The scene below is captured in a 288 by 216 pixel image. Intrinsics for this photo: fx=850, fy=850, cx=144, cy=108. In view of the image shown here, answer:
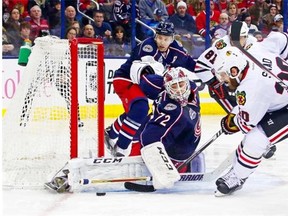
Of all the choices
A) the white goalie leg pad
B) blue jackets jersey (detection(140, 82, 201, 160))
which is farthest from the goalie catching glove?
the white goalie leg pad

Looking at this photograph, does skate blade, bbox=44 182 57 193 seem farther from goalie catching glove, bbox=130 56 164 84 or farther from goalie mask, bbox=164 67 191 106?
goalie catching glove, bbox=130 56 164 84

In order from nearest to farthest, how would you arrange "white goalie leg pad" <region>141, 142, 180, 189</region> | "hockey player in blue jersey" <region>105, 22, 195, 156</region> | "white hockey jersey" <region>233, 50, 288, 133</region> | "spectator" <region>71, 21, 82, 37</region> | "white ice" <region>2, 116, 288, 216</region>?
"white ice" <region>2, 116, 288, 216</region>
"white hockey jersey" <region>233, 50, 288, 133</region>
"white goalie leg pad" <region>141, 142, 180, 189</region>
"hockey player in blue jersey" <region>105, 22, 195, 156</region>
"spectator" <region>71, 21, 82, 37</region>

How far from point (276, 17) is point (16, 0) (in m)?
2.62

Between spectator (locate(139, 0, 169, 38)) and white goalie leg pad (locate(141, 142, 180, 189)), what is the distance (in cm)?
393

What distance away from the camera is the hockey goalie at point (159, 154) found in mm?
4051

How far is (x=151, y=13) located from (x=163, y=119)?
3.87m

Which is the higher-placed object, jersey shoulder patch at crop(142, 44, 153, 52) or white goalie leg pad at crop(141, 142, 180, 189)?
jersey shoulder patch at crop(142, 44, 153, 52)

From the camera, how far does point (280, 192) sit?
166 inches

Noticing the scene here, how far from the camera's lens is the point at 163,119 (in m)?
4.19

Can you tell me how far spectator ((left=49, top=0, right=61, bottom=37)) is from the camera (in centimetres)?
741

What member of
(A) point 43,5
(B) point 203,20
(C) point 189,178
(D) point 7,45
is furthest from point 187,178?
(B) point 203,20

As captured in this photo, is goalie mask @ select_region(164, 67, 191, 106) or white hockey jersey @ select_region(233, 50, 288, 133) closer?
white hockey jersey @ select_region(233, 50, 288, 133)

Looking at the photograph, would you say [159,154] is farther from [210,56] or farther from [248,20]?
[248,20]

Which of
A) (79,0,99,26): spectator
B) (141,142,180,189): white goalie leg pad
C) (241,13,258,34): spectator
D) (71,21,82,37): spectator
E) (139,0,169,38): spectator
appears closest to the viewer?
(141,142,180,189): white goalie leg pad
